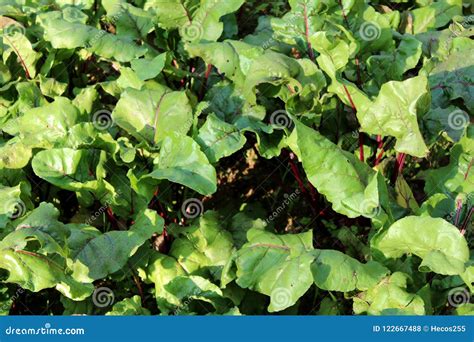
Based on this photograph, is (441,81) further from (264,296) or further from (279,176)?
(264,296)

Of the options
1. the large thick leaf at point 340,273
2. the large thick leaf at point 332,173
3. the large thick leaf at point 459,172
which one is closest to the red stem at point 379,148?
the large thick leaf at point 459,172

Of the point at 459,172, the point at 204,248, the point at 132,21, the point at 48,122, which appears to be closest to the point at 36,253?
the point at 204,248

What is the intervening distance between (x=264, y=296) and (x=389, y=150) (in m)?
1.05

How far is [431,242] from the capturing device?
281 cm

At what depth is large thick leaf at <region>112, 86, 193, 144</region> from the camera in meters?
3.51

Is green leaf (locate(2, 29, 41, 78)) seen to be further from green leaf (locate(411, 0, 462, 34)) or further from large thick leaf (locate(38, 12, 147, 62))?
green leaf (locate(411, 0, 462, 34))

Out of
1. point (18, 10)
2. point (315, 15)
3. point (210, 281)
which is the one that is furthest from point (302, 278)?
point (18, 10)

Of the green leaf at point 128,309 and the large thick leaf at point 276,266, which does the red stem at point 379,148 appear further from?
the green leaf at point 128,309

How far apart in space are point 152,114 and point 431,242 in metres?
1.49

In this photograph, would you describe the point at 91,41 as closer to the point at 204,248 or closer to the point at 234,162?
the point at 234,162

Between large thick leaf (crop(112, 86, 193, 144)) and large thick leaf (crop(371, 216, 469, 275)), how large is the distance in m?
1.16

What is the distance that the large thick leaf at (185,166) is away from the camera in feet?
10.1

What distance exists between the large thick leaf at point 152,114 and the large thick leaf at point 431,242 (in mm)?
1164

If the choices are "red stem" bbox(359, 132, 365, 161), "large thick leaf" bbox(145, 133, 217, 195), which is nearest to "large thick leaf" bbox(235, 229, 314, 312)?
"large thick leaf" bbox(145, 133, 217, 195)
